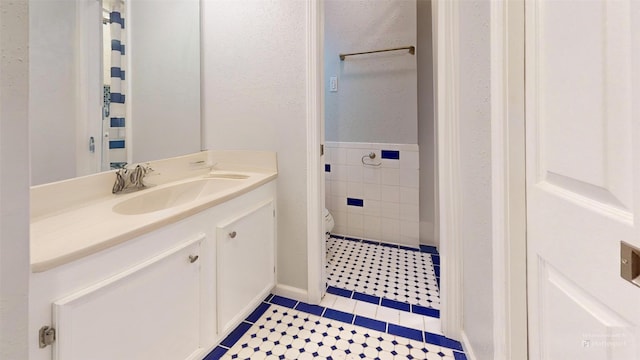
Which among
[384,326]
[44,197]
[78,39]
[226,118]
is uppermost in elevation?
[78,39]

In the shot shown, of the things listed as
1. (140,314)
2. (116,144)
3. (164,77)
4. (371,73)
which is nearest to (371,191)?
(371,73)

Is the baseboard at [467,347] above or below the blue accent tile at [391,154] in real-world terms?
below

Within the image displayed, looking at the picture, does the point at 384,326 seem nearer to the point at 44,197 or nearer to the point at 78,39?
the point at 44,197

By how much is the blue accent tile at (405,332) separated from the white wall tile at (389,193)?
1290 millimetres

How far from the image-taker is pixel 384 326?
5.00 ft

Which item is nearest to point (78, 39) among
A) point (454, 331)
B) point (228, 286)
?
point (228, 286)

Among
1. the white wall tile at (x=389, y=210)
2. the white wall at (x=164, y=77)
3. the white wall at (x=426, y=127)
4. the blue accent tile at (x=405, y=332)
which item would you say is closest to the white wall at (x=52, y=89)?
the white wall at (x=164, y=77)

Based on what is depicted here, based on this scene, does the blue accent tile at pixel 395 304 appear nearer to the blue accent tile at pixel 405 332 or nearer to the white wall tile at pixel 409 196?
the blue accent tile at pixel 405 332

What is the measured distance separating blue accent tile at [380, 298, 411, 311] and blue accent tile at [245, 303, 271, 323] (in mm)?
709

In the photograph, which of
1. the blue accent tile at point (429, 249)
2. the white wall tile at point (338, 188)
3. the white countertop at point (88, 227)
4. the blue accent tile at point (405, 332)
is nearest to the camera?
the white countertop at point (88, 227)

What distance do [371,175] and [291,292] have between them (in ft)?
4.47

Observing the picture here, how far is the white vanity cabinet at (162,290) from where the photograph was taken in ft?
2.35

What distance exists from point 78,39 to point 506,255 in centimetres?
177

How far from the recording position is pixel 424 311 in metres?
1.65
